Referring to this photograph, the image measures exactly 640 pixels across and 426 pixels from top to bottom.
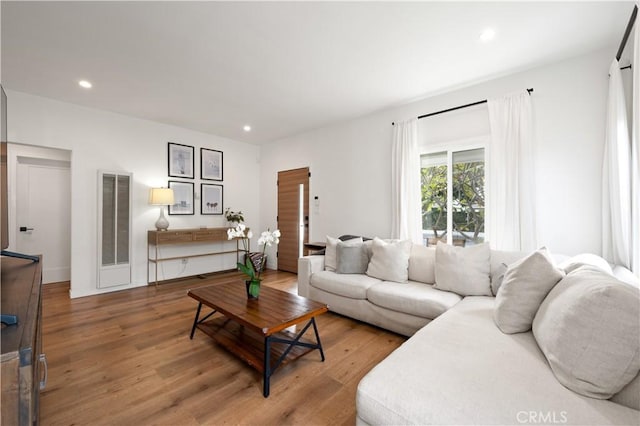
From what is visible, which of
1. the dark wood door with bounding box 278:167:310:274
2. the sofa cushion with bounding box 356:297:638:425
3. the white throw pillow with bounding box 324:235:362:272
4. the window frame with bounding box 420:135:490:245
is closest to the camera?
the sofa cushion with bounding box 356:297:638:425

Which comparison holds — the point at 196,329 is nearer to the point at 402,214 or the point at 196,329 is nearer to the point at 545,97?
the point at 402,214

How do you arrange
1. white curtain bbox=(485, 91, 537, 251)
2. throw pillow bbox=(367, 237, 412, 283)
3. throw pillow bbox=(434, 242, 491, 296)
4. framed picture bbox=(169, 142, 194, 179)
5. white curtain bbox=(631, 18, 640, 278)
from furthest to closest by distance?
1. framed picture bbox=(169, 142, 194, 179)
2. throw pillow bbox=(367, 237, 412, 283)
3. white curtain bbox=(485, 91, 537, 251)
4. throw pillow bbox=(434, 242, 491, 296)
5. white curtain bbox=(631, 18, 640, 278)

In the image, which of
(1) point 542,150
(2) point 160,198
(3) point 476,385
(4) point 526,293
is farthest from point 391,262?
(2) point 160,198

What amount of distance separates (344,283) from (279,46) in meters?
2.43

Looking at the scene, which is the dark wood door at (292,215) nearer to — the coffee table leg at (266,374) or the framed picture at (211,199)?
the framed picture at (211,199)

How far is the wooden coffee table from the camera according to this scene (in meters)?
1.81

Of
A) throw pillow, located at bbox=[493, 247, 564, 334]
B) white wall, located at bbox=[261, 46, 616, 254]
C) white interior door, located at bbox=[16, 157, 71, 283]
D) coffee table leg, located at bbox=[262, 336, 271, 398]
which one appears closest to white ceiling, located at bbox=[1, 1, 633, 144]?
white wall, located at bbox=[261, 46, 616, 254]

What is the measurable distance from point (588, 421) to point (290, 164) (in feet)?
16.2

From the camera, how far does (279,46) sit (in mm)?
2428

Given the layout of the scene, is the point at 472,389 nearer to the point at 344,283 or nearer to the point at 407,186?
the point at 344,283

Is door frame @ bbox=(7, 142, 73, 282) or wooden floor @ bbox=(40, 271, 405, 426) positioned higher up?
door frame @ bbox=(7, 142, 73, 282)

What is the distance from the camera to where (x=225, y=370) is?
201 centimetres

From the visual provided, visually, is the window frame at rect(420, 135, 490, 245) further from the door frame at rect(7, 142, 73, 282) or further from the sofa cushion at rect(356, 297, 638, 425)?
the door frame at rect(7, 142, 73, 282)

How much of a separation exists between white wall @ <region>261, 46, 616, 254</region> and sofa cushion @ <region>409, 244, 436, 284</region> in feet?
3.12
